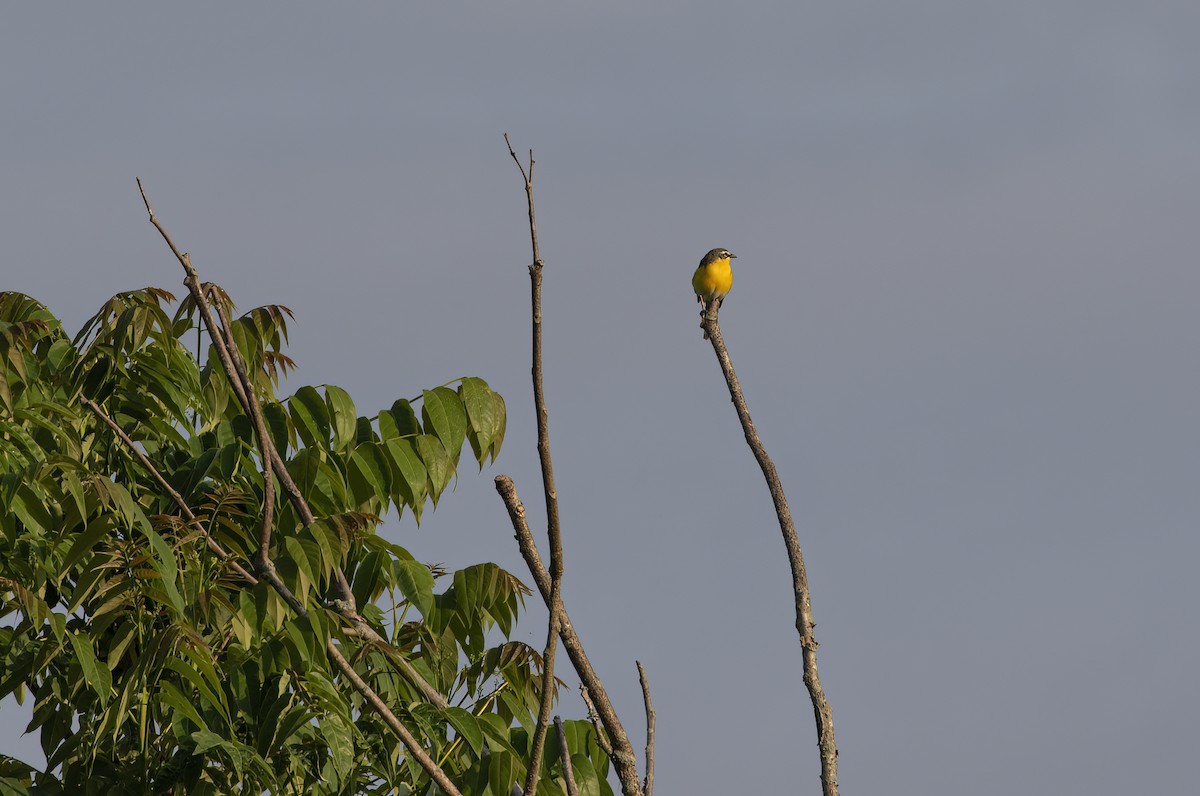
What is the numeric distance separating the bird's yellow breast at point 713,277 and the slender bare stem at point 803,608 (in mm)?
10886

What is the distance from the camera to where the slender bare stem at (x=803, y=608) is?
3748 mm

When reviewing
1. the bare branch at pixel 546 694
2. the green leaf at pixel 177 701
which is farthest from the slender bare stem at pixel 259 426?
the green leaf at pixel 177 701

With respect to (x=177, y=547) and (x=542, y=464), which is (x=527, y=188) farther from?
(x=177, y=547)

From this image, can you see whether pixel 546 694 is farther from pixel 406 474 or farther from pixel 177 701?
pixel 406 474

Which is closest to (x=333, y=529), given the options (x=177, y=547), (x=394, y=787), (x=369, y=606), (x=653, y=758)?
(x=177, y=547)

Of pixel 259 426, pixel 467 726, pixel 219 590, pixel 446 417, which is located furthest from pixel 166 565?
pixel 259 426

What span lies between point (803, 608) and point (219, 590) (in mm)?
1906

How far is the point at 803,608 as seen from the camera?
13.5 ft

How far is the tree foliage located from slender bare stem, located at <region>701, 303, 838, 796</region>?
42.6 inches

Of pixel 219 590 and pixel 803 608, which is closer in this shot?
pixel 803 608

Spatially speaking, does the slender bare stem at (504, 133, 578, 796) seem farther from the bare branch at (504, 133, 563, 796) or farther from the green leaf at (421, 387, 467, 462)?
the green leaf at (421, 387, 467, 462)

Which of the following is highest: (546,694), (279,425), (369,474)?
(279,425)

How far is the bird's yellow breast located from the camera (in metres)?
15.6

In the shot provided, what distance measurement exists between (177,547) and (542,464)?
2.51 m
